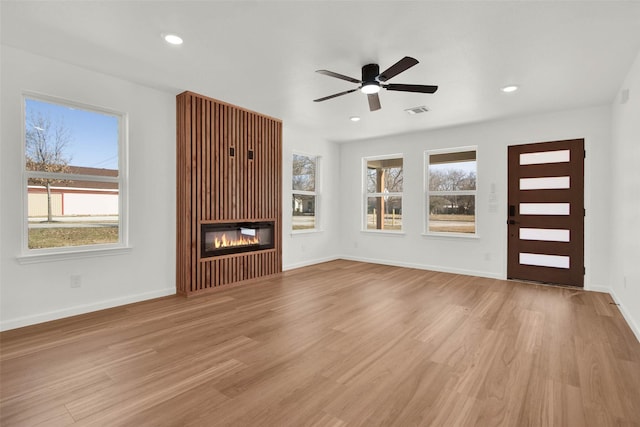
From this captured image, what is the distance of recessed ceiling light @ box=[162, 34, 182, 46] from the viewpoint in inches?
112

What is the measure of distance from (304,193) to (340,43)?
3956mm

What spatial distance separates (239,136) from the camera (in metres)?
5.00

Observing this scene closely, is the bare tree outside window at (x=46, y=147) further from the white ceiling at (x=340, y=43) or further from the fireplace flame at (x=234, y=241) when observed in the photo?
the fireplace flame at (x=234, y=241)

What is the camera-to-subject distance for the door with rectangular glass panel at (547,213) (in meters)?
4.85

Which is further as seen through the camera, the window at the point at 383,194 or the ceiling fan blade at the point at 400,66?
the window at the point at 383,194

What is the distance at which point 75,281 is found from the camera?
A: 3.53 metres

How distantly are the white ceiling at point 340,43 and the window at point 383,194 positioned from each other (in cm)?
257

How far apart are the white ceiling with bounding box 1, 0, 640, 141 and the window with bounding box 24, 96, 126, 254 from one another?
0.62 m

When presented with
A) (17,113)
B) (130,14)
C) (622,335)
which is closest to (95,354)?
(17,113)

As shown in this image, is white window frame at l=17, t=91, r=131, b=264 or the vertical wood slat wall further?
the vertical wood slat wall

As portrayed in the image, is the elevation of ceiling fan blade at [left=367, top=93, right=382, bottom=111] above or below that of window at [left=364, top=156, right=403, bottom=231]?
above

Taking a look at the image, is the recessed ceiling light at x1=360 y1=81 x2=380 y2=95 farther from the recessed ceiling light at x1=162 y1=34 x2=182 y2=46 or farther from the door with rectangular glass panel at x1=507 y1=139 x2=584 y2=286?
the door with rectangular glass panel at x1=507 y1=139 x2=584 y2=286

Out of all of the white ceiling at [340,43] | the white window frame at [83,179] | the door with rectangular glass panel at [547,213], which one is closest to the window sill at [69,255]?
the white window frame at [83,179]

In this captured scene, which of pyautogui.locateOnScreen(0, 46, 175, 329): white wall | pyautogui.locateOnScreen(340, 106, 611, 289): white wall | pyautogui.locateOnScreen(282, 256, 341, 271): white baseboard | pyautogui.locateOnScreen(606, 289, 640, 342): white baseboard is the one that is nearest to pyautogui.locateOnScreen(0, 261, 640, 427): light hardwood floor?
pyautogui.locateOnScreen(606, 289, 640, 342): white baseboard
